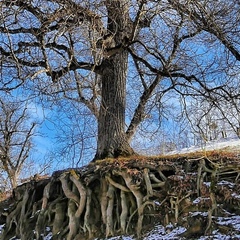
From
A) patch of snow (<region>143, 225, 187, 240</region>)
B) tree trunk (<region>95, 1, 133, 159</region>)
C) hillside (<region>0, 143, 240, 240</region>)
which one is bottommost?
patch of snow (<region>143, 225, 187, 240</region>)

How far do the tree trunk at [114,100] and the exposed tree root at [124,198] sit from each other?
0.89 meters

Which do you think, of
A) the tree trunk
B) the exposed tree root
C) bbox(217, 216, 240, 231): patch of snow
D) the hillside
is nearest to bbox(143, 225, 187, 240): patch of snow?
the hillside

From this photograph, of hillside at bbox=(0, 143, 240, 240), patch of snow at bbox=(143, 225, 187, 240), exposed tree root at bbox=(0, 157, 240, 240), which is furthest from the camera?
exposed tree root at bbox=(0, 157, 240, 240)

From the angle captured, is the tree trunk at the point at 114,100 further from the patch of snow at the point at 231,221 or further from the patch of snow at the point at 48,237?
the patch of snow at the point at 231,221

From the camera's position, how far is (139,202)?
5.69 m

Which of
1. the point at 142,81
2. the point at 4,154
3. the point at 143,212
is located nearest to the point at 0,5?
the point at 143,212

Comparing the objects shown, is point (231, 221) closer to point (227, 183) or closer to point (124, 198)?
point (227, 183)

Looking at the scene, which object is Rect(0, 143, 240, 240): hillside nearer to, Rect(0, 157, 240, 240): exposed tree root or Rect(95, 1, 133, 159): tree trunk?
Rect(0, 157, 240, 240): exposed tree root

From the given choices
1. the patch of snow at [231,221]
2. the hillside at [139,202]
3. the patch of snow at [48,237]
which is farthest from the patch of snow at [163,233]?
the patch of snow at [48,237]

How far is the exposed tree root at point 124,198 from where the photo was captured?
5.39 m

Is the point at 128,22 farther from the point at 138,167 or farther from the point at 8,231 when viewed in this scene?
the point at 8,231

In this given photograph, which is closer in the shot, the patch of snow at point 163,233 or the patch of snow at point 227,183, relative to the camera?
the patch of snow at point 163,233

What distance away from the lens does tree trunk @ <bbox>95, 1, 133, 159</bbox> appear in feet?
24.5

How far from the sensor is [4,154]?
57.4ft
